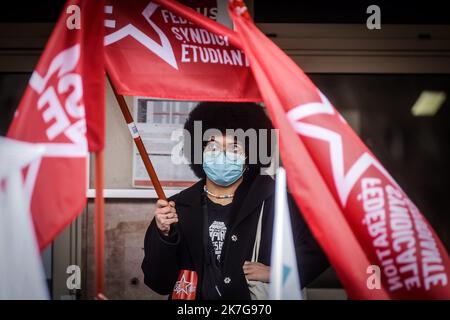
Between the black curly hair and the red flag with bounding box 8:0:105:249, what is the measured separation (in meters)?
1.11

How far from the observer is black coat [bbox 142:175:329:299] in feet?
10.2

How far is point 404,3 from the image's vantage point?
4.21m

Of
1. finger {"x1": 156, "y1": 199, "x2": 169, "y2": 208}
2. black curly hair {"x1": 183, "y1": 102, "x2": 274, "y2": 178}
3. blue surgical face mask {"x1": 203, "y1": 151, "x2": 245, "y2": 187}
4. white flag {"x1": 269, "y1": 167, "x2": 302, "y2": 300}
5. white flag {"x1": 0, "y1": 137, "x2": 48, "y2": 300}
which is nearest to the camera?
white flag {"x1": 269, "y1": 167, "x2": 302, "y2": 300}

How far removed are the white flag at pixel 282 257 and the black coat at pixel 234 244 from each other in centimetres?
64

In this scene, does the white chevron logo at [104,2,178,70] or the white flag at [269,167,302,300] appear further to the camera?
the white chevron logo at [104,2,178,70]

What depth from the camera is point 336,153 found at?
8.27ft

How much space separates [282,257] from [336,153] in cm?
56

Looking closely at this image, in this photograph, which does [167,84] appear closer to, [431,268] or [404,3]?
[431,268]

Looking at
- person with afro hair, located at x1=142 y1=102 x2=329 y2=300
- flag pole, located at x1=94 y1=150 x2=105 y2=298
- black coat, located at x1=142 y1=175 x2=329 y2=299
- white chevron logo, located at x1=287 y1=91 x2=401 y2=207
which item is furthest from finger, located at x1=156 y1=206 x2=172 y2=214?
white chevron logo, located at x1=287 y1=91 x2=401 y2=207

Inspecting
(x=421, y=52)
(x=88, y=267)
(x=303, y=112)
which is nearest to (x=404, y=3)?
(x=421, y=52)

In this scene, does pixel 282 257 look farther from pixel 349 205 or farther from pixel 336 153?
pixel 336 153

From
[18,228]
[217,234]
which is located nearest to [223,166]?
[217,234]

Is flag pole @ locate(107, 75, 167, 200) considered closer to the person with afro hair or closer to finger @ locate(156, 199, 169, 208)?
finger @ locate(156, 199, 169, 208)
